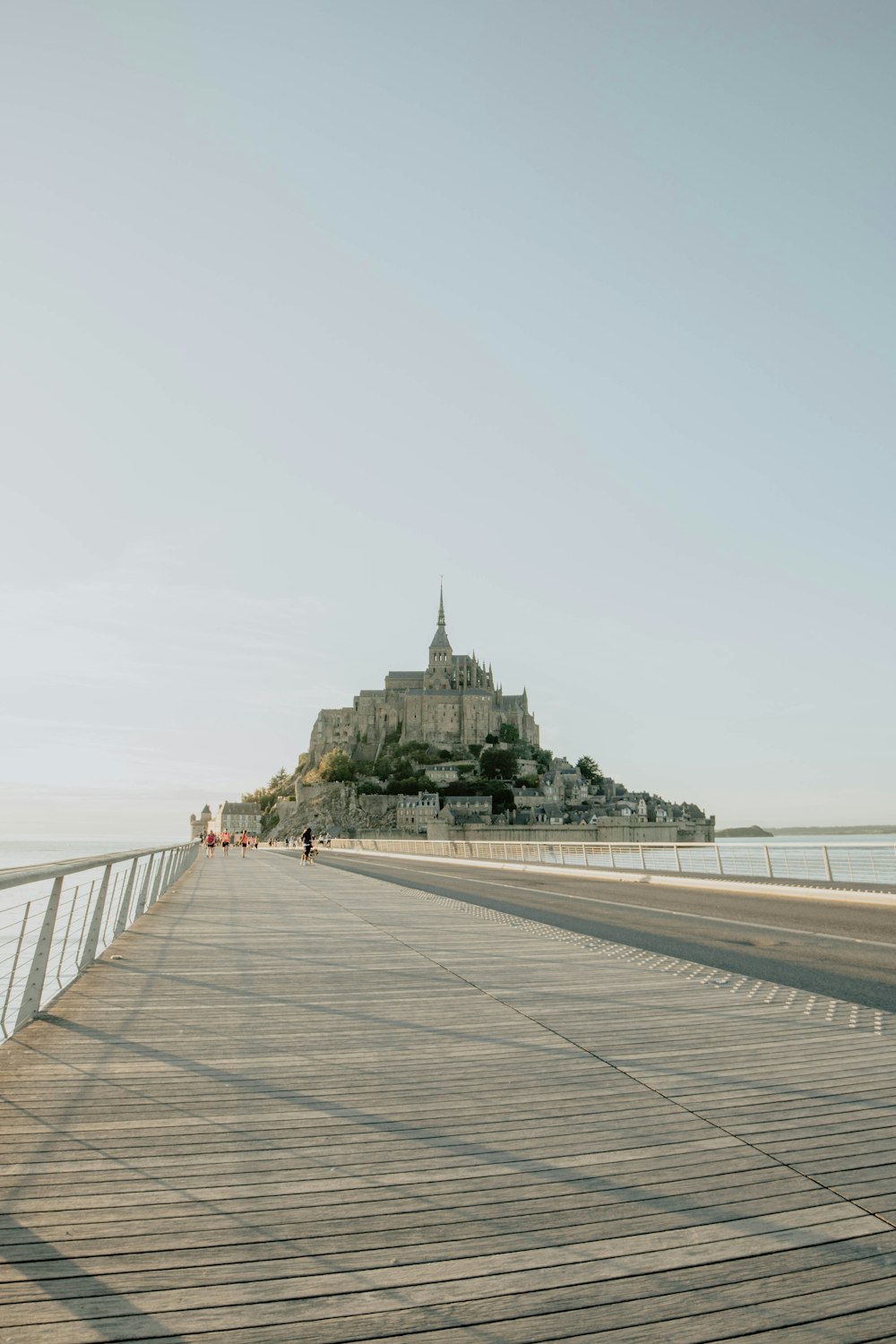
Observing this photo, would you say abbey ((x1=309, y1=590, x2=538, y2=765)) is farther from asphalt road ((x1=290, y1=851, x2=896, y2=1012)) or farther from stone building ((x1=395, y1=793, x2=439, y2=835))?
asphalt road ((x1=290, y1=851, x2=896, y2=1012))

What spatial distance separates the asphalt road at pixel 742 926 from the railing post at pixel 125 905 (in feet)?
18.8

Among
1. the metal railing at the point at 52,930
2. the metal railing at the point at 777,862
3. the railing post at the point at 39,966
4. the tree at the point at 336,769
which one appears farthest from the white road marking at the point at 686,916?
the tree at the point at 336,769

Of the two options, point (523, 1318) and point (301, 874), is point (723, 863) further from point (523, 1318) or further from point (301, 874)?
point (523, 1318)

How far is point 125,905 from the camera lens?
11070 mm

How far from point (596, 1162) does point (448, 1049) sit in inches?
73.6

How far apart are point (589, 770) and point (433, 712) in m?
40.3

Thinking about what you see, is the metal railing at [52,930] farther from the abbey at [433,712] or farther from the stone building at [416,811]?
the abbey at [433,712]

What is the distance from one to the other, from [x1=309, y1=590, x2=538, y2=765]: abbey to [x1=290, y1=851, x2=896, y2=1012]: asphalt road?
13029 cm

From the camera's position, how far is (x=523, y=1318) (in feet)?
7.80

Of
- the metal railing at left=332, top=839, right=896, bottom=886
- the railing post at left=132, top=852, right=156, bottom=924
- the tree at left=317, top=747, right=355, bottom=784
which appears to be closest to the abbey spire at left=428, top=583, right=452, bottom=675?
the tree at left=317, top=747, right=355, bottom=784

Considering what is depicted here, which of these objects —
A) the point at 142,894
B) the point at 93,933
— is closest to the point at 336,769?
the point at 142,894

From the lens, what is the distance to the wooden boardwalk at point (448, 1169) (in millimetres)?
2420

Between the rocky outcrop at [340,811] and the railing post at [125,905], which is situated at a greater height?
the rocky outcrop at [340,811]

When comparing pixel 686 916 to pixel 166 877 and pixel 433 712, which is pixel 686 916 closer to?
pixel 166 877
